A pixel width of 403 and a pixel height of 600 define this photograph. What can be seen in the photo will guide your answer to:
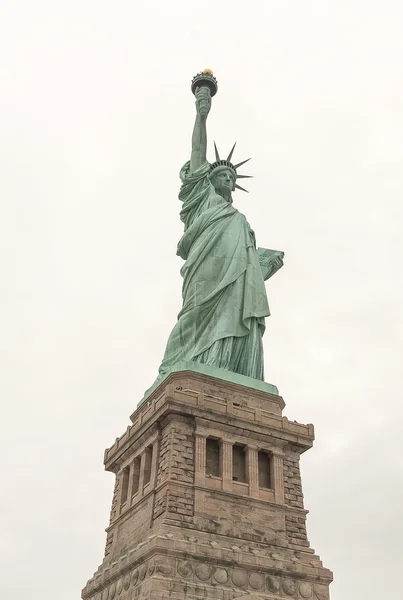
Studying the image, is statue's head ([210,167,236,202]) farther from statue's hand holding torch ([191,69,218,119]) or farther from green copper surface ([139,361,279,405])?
green copper surface ([139,361,279,405])

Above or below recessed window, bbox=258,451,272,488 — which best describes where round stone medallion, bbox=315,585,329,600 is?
below

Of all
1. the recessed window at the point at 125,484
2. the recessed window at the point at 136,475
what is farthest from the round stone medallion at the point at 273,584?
the recessed window at the point at 125,484

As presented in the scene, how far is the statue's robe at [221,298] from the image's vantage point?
28.3 meters

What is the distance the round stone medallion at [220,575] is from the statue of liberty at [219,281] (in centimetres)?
809

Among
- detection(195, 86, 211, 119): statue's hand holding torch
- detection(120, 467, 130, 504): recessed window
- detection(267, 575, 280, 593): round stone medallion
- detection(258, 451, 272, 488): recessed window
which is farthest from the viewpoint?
detection(195, 86, 211, 119): statue's hand holding torch

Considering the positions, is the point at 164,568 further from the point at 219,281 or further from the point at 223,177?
the point at 223,177

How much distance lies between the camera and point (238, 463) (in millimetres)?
25031

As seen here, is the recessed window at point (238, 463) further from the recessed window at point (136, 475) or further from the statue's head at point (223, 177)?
the statue's head at point (223, 177)

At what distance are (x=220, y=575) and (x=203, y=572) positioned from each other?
2.01 ft

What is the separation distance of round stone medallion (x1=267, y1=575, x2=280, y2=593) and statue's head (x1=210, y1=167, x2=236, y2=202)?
18.6m

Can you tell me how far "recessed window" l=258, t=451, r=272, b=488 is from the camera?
987 inches

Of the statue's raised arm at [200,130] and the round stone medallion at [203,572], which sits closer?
the round stone medallion at [203,572]

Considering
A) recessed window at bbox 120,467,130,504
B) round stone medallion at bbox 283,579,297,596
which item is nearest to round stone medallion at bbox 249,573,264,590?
round stone medallion at bbox 283,579,297,596

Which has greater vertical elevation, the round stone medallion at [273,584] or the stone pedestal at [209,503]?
the stone pedestal at [209,503]
